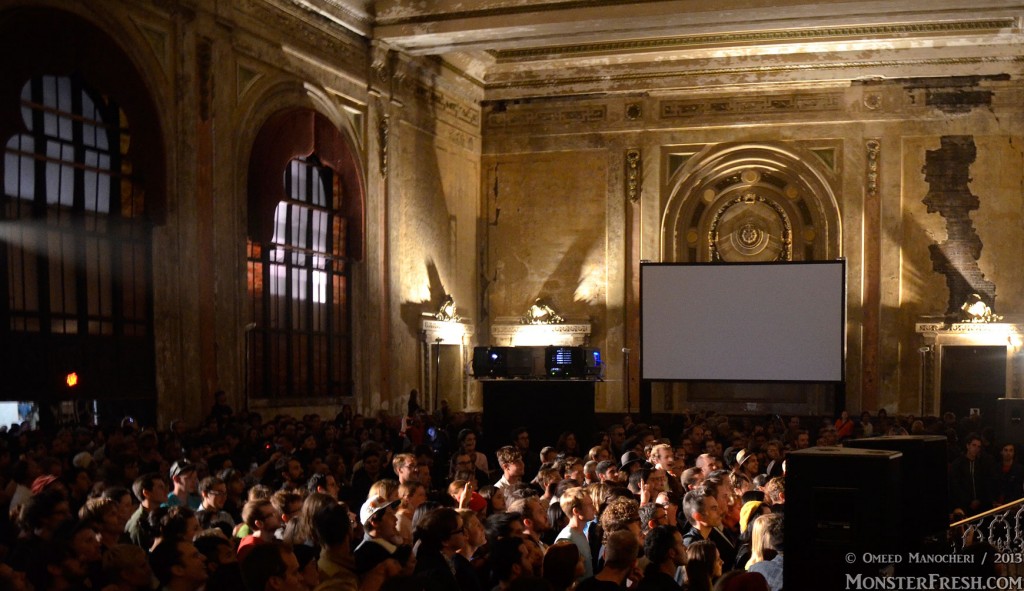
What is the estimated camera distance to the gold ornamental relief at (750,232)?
24344mm

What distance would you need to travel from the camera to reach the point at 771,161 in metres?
24.2

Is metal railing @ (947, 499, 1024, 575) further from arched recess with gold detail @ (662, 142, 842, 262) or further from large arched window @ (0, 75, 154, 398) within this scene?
arched recess with gold detail @ (662, 142, 842, 262)

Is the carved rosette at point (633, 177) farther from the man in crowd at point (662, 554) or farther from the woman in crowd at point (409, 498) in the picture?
the man in crowd at point (662, 554)

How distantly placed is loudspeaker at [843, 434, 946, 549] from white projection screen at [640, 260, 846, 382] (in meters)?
16.6

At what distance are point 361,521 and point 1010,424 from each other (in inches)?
404

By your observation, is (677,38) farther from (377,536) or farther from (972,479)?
(377,536)

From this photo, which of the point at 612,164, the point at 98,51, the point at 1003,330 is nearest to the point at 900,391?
the point at 1003,330

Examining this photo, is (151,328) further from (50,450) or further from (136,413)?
(50,450)

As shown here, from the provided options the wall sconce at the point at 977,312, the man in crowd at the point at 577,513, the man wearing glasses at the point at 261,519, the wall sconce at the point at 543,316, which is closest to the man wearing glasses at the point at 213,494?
the man wearing glasses at the point at 261,519

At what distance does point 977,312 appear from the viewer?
22578 mm

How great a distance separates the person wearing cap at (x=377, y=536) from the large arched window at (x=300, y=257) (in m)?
9.70

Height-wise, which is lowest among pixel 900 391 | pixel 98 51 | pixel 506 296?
pixel 900 391

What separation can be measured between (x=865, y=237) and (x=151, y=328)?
14.4m

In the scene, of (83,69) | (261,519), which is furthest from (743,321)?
(261,519)
